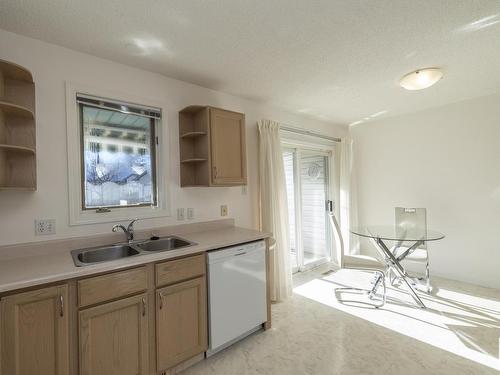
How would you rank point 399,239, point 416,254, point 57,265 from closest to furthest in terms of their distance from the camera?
point 57,265, point 399,239, point 416,254

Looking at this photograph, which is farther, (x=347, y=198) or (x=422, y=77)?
(x=347, y=198)

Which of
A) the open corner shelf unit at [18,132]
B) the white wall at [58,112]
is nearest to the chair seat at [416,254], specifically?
the white wall at [58,112]

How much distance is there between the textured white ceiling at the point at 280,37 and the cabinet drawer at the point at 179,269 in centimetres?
160

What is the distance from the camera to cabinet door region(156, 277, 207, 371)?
174 centimetres

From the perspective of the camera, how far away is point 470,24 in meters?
1.71

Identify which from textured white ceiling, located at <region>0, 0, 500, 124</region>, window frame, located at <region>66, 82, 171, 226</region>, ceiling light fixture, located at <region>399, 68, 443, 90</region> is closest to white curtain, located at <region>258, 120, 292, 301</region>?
textured white ceiling, located at <region>0, 0, 500, 124</region>

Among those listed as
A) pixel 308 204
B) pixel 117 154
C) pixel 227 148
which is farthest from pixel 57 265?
pixel 308 204

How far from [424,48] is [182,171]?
7.47 ft

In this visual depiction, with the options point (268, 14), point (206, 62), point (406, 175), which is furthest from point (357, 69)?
point (406, 175)

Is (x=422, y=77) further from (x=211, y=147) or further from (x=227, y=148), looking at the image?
(x=211, y=147)

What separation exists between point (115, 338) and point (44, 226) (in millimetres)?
927

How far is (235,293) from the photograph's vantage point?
2.11 m

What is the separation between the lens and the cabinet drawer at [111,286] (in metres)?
1.45

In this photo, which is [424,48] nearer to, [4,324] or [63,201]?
[63,201]
